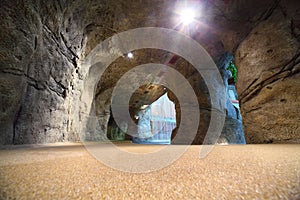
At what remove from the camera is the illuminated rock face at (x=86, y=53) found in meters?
2.18

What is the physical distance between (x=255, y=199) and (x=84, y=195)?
66 centimetres

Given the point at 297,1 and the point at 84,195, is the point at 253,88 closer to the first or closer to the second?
the point at 297,1

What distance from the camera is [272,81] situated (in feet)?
9.45

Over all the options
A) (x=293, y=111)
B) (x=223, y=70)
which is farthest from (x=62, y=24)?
(x=223, y=70)

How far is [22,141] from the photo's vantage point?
7.67 ft

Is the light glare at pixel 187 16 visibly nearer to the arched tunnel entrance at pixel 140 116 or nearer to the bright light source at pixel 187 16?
the bright light source at pixel 187 16

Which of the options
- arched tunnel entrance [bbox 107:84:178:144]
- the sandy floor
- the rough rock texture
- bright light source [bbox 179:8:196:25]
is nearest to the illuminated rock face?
the rough rock texture

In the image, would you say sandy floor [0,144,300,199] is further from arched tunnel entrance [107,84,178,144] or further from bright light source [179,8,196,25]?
arched tunnel entrance [107,84,178,144]

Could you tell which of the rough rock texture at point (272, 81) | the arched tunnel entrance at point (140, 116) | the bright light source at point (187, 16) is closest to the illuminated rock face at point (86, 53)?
the rough rock texture at point (272, 81)

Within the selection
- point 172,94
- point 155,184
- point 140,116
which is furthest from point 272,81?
point 140,116

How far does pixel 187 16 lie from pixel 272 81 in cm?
316

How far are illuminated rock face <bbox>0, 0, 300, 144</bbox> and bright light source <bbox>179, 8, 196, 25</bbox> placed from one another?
0.38 meters

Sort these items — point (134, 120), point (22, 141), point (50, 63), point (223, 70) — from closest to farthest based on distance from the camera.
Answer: point (22, 141) → point (50, 63) → point (223, 70) → point (134, 120)

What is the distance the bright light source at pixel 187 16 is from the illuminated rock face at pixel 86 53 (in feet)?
1.25
